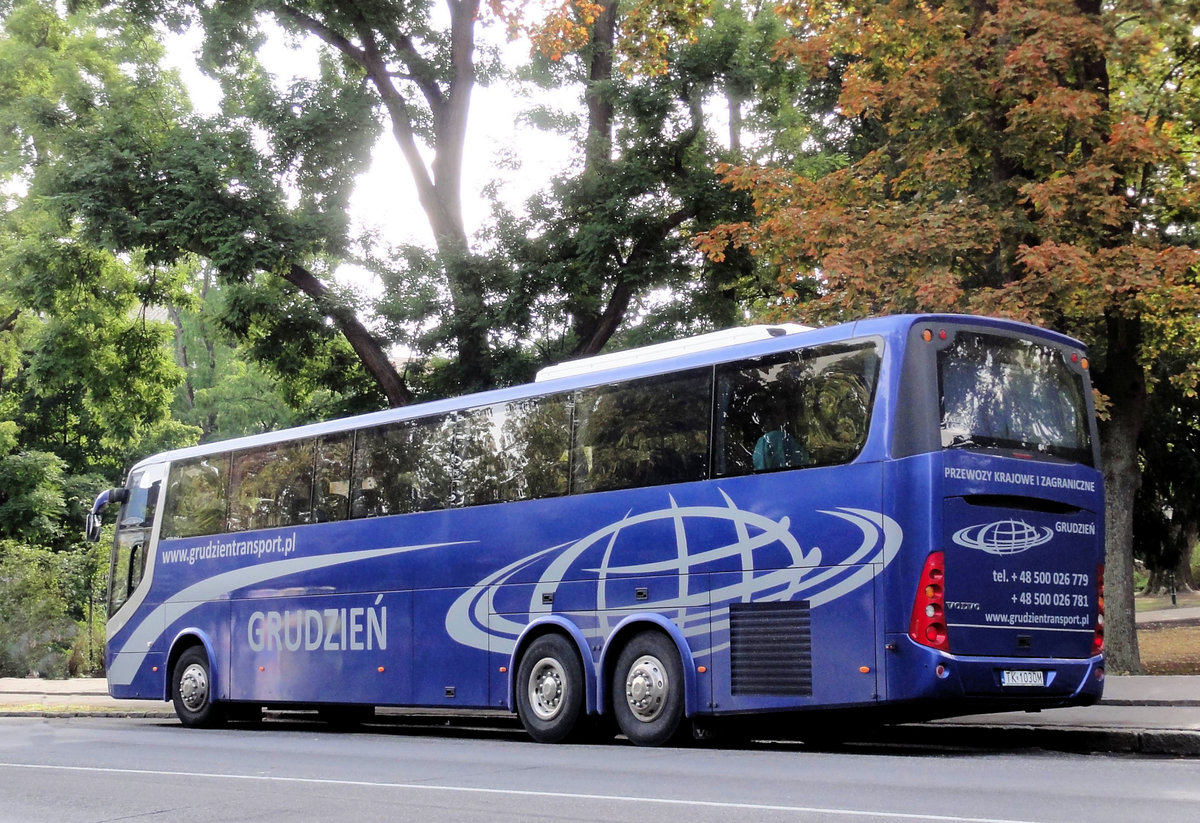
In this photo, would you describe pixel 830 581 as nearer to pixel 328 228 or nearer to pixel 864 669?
→ pixel 864 669

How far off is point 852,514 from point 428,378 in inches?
585

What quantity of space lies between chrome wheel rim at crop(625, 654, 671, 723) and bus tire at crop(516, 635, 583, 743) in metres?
0.76

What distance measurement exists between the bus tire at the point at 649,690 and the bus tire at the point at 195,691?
7.66m

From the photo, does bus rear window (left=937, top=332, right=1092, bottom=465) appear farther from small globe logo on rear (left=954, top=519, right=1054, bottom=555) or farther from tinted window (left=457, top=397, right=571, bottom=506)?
tinted window (left=457, top=397, right=571, bottom=506)

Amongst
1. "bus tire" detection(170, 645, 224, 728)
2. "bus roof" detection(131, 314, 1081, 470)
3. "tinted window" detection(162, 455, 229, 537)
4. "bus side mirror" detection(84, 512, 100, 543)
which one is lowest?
"bus tire" detection(170, 645, 224, 728)

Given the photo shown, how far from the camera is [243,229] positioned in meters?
24.5

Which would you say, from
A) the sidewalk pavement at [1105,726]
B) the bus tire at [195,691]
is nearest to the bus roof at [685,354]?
the sidewalk pavement at [1105,726]

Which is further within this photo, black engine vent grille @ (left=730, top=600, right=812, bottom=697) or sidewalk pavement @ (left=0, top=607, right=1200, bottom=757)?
black engine vent grille @ (left=730, top=600, right=812, bottom=697)

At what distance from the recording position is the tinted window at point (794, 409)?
12.1 metres

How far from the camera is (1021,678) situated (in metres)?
12.0

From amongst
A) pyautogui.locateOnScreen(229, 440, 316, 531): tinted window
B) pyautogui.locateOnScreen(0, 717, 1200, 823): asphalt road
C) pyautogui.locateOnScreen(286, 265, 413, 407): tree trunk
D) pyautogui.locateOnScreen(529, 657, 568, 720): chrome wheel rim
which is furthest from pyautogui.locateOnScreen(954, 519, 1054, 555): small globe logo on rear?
pyautogui.locateOnScreen(286, 265, 413, 407): tree trunk

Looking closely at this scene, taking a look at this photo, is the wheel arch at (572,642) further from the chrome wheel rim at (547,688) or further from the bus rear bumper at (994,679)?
the bus rear bumper at (994,679)

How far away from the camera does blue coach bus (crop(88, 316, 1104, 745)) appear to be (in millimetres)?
11797

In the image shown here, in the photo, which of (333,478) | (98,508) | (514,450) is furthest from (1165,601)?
A: (514,450)
